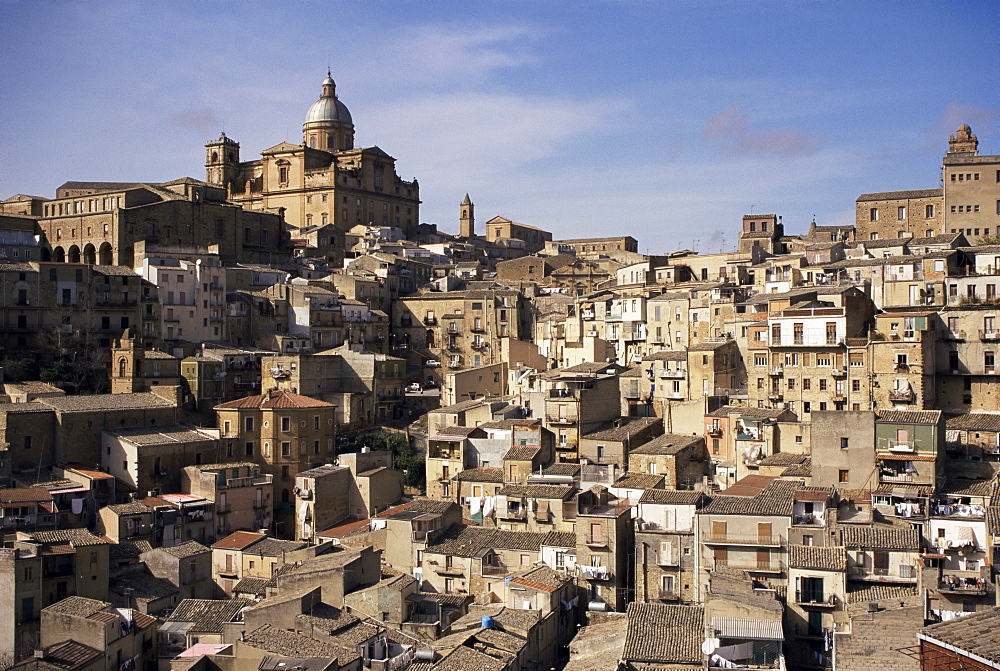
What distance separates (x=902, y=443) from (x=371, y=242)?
143ft

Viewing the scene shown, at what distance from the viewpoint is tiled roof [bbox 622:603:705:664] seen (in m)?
23.1

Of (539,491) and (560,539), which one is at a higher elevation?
(539,491)

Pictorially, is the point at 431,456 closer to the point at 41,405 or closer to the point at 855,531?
the point at 41,405

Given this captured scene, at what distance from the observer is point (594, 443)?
120ft

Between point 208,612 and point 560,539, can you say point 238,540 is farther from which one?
point 560,539

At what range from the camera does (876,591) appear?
24812 mm

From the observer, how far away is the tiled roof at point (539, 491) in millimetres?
32062

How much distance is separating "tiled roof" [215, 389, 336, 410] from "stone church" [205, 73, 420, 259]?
2839 centimetres

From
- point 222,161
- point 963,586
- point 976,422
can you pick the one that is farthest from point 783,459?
point 222,161

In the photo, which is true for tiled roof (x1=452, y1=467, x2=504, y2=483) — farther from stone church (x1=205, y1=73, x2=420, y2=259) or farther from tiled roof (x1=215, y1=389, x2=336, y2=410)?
stone church (x1=205, y1=73, x2=420, y2=259)

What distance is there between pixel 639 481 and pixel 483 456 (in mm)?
6937

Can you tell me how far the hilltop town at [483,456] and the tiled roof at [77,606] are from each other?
0.10 metres

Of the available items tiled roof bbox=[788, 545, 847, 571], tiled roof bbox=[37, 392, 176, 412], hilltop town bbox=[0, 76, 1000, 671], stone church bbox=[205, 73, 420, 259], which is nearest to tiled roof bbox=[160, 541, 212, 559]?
hilltop town bbox=[0, 76, 1000, 671]

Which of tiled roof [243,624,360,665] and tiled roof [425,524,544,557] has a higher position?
tiled roof [425,524,544,557]
